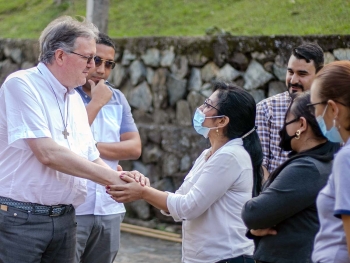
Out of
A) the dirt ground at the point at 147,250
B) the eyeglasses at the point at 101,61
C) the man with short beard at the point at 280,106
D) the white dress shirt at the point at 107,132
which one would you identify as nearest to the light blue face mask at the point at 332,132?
the man with short beard at the point at 280,106

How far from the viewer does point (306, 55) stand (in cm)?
513

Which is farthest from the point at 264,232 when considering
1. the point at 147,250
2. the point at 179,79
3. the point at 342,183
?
the point at 179,79

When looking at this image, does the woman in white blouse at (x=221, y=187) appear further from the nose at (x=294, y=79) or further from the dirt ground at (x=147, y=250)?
the dirt ground at (x=147, y=250)

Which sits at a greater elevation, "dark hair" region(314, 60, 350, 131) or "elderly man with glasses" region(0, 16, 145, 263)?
"dark hair" region(314, 60, 350, 131)

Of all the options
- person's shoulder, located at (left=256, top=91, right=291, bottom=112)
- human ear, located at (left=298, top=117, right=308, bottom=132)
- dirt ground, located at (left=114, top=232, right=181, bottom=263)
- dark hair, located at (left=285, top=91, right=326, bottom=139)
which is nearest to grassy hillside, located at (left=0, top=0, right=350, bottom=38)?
dirt ground, located at (left=114, top=232, right=181, bottom=263)

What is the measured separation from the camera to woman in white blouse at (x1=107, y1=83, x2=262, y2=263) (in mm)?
3744

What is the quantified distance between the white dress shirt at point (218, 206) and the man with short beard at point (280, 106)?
114 cm

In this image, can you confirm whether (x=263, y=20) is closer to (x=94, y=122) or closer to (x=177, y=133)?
(x=177, y=133)

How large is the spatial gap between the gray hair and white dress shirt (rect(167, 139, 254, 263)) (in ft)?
3.48

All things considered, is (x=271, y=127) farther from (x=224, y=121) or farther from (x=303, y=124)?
(x=303, y=124)

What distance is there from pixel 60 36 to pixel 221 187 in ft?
4.23

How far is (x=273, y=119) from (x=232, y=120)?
1144 mm

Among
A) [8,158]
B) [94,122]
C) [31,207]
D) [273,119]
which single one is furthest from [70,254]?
[273,119]

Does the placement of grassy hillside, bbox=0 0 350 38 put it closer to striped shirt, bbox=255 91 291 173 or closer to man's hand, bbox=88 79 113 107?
striped shirt, bbox=255 91 291 173
